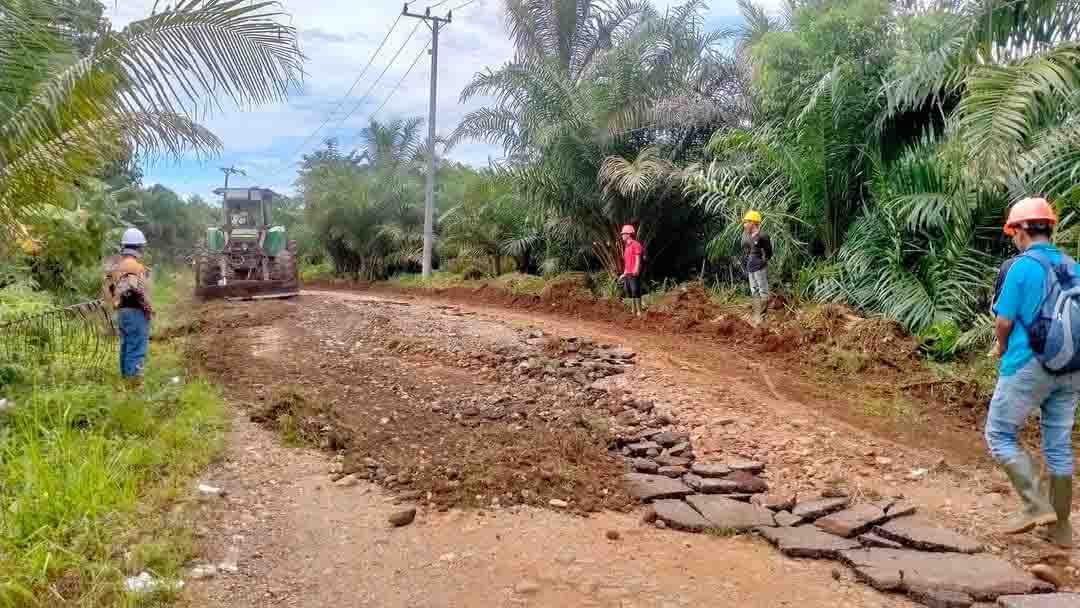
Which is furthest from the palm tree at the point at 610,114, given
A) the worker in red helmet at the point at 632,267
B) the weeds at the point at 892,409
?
the weeds at the point at 892,409

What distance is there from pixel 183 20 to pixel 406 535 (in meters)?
3.24

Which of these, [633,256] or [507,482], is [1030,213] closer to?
[507,482]

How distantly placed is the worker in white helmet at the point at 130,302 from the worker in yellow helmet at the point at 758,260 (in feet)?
22.8

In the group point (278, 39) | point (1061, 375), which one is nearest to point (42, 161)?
point (278, 39)

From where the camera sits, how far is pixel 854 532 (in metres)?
3.83

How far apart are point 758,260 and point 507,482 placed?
6.26m

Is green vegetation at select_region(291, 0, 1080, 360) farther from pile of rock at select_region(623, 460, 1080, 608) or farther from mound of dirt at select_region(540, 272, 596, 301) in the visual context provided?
pile of rock at select_region(623, 460, 1080, 608)

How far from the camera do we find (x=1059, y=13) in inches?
243

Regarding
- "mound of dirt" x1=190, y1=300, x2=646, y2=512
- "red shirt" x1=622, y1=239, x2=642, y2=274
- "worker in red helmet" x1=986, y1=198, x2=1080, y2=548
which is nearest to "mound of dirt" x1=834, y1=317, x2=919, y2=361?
"mound of dirt" x1=190, y1=300, x2=646, y2=512

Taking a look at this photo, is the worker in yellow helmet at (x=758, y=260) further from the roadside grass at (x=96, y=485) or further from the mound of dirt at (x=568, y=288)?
the roadside grass at (x=96, y=485)

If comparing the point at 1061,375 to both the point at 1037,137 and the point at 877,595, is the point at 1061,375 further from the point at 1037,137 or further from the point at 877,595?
the point at 1037,137

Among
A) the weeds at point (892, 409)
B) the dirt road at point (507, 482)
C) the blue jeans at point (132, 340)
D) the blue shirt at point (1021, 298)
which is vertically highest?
the blue shirt at point (1021, 298)

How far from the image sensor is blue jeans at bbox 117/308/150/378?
6.66 m

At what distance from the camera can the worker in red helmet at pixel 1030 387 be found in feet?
11.9
